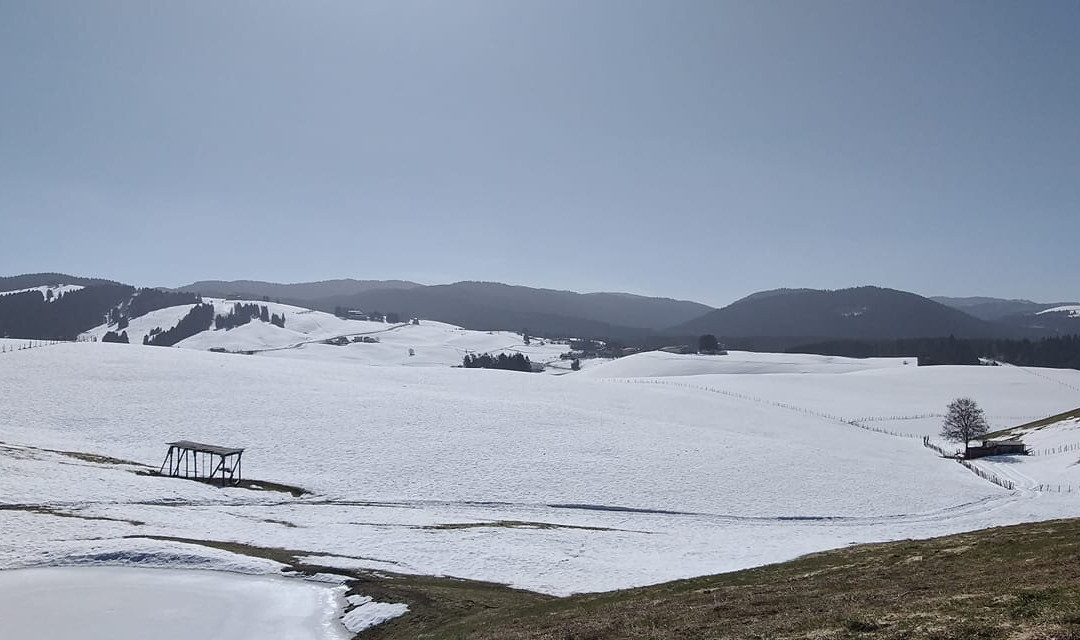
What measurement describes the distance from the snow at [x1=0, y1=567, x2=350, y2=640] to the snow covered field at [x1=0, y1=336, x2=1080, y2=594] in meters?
1.87

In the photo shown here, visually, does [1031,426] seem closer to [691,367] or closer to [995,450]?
[995,450]

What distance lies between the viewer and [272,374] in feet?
273

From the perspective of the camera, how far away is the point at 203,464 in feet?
171

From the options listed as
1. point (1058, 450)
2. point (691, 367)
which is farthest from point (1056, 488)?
point (691, 367)

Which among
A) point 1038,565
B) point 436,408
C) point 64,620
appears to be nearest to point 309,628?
point 64,620

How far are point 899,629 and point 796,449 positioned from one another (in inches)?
2221

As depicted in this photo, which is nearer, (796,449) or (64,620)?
(64,620)

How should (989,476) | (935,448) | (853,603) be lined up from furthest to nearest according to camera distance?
(935,448) → (989,476) → (853,603)

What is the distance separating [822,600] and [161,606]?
80.1 ft

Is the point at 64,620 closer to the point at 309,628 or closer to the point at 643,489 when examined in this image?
the point at 309,628

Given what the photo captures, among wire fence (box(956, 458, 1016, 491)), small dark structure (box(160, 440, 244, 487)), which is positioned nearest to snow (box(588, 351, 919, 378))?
wire fence (box(956, 458, 1016, 491))

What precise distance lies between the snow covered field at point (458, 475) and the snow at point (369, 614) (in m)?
5.55

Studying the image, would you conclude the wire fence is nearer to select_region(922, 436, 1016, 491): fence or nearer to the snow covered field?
select_region(922, 436, 1016, 491): fence

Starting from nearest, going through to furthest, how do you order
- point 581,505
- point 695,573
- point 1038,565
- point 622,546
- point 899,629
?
point 899,629 → point 1038,565 → point 695,573 → point 622,546 → point 581,505
